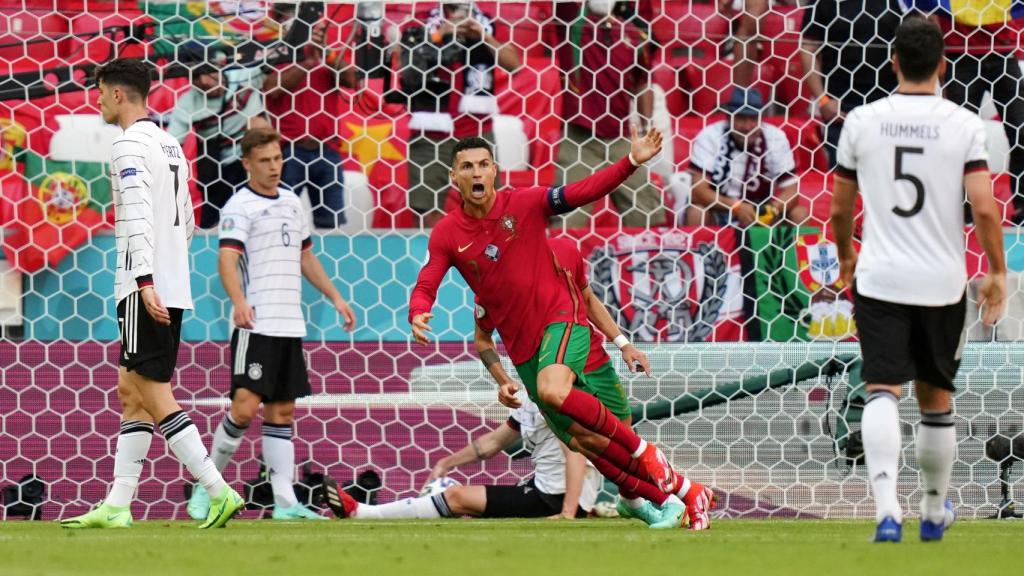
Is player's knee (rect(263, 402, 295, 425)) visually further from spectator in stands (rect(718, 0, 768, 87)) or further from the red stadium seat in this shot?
spectator in stands (rect(718, 0, 768, 87))

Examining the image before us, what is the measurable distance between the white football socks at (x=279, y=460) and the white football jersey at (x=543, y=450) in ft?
3.67

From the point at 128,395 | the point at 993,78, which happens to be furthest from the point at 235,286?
the point at 993,78

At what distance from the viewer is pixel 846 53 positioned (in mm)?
8703

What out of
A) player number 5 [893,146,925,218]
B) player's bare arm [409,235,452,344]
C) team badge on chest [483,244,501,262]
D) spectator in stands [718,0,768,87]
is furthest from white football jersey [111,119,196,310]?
spectator in stands [718,0,768,87]

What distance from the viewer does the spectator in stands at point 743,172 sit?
28.0ft

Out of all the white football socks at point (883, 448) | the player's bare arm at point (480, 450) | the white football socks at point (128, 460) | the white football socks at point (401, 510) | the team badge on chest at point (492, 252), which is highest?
the team badge on chest at point (492, 252)

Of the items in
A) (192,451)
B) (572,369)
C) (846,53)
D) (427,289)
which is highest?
(846,53)

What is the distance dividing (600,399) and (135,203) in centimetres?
197

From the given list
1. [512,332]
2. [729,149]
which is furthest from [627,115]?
[512,332]

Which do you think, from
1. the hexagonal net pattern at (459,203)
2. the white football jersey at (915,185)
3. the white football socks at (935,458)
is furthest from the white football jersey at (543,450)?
the white football jersey at (915,185)

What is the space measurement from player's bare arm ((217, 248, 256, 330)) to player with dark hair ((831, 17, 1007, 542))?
3.54 m

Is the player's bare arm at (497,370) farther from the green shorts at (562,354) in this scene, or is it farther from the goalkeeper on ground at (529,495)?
the goalkeeper on ground at (529,495)

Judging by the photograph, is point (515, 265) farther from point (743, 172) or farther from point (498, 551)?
point (743, 172)

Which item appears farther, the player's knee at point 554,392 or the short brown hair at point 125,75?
the short brown hair at point 125,75
